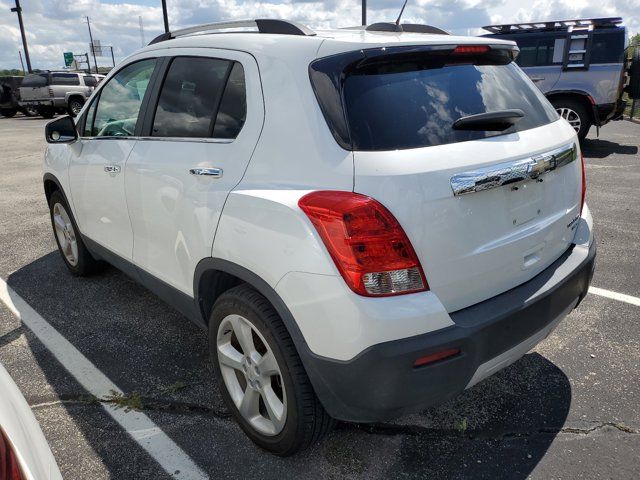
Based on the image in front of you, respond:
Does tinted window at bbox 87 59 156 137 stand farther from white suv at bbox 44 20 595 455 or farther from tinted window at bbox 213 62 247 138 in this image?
tinted window at bbox 213 62 247 138

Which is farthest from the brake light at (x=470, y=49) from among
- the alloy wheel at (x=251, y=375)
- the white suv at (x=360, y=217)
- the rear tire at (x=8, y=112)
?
the rear tire at (x=8, y=112)

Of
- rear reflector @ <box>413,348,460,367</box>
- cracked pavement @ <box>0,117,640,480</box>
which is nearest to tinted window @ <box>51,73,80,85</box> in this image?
cracked pavement @ <box>0,117,640,480</box>

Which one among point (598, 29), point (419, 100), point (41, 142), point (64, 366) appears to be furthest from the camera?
point (41, 142)

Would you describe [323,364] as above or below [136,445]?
above

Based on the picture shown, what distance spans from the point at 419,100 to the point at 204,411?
6.09ft

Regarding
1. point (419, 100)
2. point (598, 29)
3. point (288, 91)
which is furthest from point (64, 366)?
point (598, 29)

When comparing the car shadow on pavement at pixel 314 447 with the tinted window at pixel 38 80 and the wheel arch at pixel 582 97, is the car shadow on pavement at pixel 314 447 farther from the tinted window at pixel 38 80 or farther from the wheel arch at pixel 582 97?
the tinted window at pixel 38 80

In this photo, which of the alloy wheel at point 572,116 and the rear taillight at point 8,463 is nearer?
the rear taillight at point 8,463

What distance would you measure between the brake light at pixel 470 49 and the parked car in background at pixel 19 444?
205 centimetres

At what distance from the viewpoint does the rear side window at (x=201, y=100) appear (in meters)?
2.41

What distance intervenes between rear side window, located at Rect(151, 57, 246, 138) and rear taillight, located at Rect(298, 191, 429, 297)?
2.57 ft

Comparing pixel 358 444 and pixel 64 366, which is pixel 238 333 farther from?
pixel 64 366

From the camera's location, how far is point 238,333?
7.79 feet

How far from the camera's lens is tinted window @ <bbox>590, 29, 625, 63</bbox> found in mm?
9289
